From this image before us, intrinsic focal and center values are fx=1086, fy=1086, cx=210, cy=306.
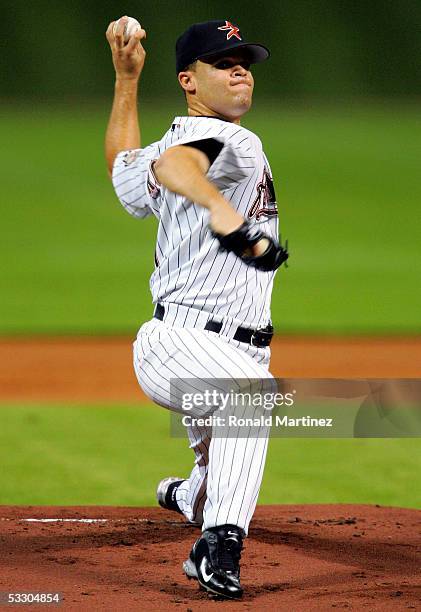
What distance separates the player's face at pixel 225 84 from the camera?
3568mm

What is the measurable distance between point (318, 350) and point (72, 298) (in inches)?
158

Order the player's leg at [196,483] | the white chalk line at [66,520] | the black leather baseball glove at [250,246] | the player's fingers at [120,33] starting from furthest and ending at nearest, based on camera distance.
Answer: the white chalk line at [66,520]
the player's fingers at [120,33]
the player's leg at [196,483]
the black leather baseball glove at [250,246]

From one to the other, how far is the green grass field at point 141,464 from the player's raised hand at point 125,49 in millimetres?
2098

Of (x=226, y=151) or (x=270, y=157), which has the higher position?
(x=270, y=157)

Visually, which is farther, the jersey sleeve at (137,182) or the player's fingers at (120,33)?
the player's fingers at (120,33)

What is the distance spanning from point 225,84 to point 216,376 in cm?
96

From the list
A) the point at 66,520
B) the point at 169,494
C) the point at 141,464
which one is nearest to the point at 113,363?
the point at 141,464

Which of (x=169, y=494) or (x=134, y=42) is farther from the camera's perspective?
(x=169, y=494)

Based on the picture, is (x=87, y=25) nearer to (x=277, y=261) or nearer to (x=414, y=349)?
(x=414, y=349)

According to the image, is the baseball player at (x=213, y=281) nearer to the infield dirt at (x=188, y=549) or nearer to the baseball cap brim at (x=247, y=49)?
the baseball cap brim at (x=247, y=49)

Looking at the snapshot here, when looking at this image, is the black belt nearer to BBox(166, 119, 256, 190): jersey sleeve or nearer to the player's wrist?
BBox(166, 119, 256, 190): jersey sleeve

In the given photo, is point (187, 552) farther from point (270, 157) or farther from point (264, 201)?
point (270, 157)

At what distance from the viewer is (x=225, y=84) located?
3.57 meters

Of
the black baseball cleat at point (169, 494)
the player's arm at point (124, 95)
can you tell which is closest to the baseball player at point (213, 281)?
the player's arm at point (124, 95)
